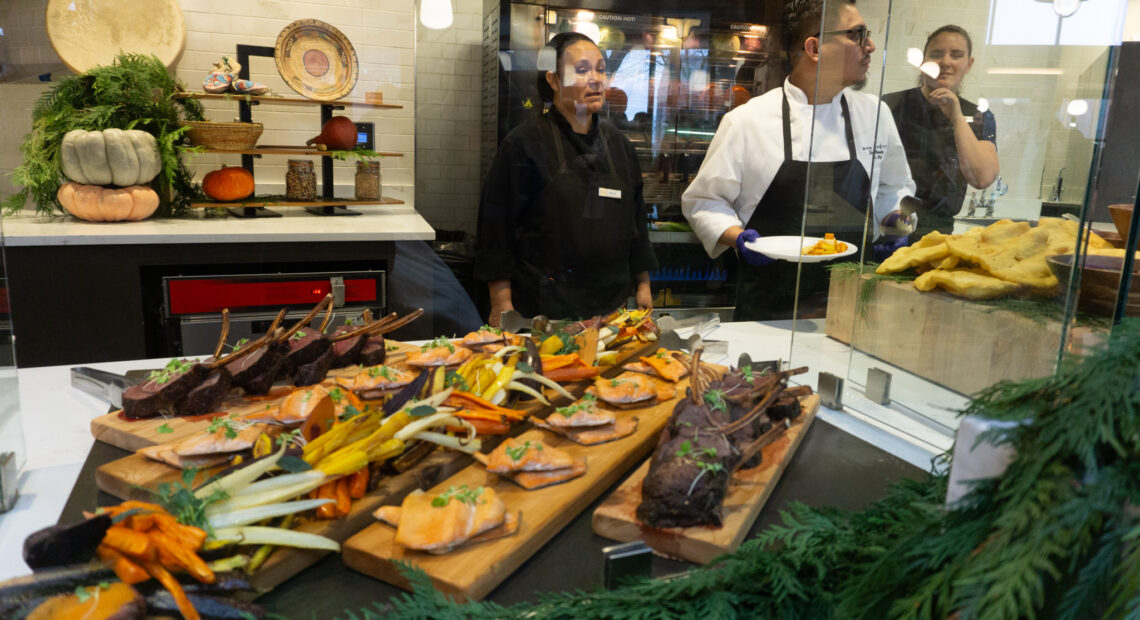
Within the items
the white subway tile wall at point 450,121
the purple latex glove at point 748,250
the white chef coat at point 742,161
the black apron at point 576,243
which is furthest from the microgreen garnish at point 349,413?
the white chef coat at point 742,161

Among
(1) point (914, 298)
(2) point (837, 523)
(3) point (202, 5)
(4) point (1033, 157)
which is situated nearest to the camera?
(2) point (837, 523)

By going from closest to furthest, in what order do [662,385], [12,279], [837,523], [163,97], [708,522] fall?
[837,523] < [708,522] < [662,385] < [12,279] < [163,97]

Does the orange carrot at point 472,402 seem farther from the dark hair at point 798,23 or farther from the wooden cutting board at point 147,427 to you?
the dark hair at point 798,23

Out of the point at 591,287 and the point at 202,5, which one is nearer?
the point at 591,287

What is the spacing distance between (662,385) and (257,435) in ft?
2.42

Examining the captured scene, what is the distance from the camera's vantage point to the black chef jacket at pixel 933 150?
1.29m

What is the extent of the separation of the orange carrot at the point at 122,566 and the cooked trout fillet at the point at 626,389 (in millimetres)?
790

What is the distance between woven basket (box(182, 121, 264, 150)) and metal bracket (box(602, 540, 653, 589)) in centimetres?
254

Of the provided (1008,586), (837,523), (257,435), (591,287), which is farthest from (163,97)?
(1008,586)

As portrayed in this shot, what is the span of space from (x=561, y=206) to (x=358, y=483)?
1.40 meters

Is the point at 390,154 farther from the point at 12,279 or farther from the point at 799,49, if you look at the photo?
the point at 799,49

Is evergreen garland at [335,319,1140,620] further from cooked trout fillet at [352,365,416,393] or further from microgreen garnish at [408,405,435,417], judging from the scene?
cooked trout fillet at [352,365,416,393]

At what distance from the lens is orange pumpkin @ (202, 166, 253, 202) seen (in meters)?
2.83

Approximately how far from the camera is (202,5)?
10.0 feet
